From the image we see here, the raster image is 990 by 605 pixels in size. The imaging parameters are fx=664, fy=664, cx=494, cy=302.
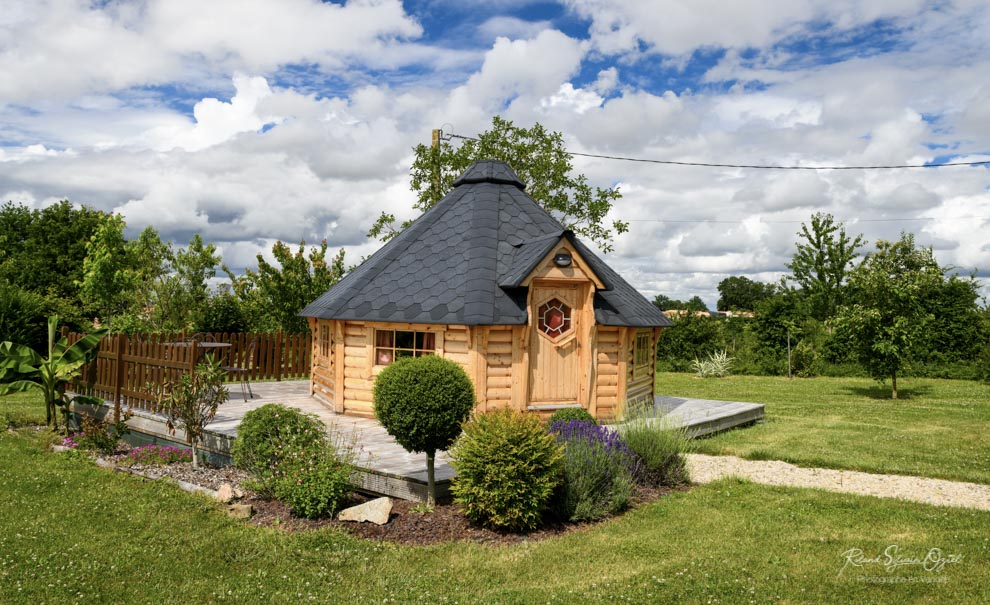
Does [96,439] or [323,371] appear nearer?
[96,439]

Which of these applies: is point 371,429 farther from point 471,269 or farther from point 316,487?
point 316,487

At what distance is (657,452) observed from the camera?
9.32m

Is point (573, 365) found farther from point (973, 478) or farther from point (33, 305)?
point (33, 305)

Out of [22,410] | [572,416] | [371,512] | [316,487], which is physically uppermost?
[572,416]

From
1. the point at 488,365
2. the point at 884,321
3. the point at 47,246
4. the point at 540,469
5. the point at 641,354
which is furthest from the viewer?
the point at 47,246

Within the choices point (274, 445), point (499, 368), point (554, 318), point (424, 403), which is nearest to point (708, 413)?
point (554, 318)

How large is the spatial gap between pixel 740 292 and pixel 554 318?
234 feet

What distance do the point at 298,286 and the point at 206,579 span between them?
52.9 ft

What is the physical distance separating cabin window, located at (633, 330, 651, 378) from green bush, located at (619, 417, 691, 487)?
463 centimetres

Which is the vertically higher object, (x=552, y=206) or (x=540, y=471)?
(x=552, y=206)

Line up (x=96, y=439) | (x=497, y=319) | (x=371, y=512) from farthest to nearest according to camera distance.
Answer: (x=497, y=319) < (x=96, y=439) < (x=371, y=512)

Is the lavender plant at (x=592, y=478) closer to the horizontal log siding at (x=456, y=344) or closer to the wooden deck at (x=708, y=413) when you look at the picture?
the horizontal log siding at (x=456, y=344)

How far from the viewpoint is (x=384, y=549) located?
6797 millimetres

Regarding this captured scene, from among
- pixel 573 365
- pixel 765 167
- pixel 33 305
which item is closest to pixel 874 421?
pixel 573 365
